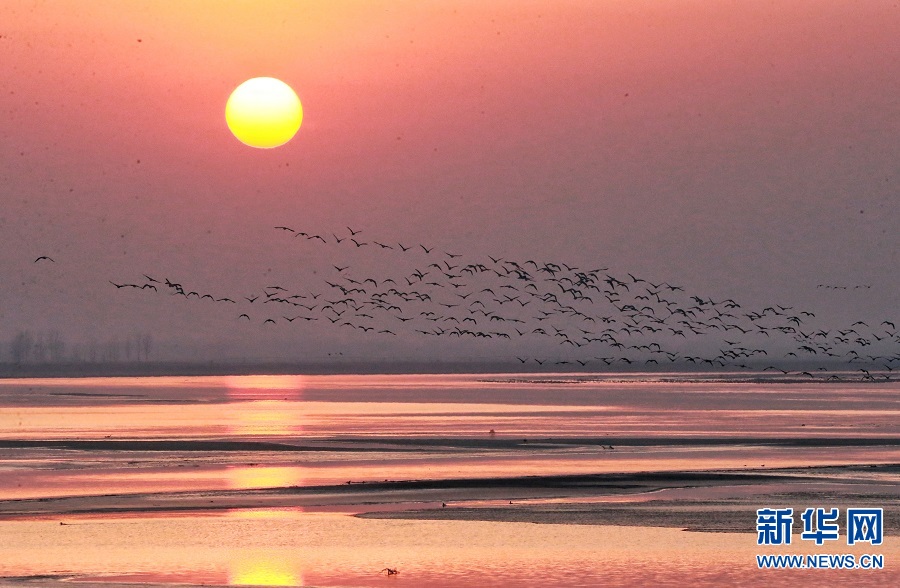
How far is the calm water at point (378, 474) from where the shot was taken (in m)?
19.4

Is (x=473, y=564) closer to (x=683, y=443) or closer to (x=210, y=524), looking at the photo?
(x=210, y=524)

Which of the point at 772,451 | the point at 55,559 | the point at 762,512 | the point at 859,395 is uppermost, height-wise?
the point at 859,395

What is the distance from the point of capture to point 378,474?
31.6m

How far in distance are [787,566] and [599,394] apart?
71712 mm

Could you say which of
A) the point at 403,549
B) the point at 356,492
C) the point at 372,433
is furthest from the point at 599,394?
the point at 403,549

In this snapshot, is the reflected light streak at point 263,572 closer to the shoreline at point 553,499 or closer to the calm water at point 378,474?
the calm water at point 378,474

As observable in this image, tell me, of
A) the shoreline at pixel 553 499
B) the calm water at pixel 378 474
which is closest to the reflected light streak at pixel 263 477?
the calm water at pixel 378 474

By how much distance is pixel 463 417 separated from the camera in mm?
57188

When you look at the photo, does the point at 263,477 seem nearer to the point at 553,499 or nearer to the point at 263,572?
the point at 553,499

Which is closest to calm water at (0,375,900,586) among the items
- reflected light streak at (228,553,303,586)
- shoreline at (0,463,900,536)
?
reflected light streak at (228,553,303,586)

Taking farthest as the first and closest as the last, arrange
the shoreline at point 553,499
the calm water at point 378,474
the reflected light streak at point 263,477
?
the reflected light streak at point 263,477 < the shoreline at point 553,499 < the calm water at point 378,474

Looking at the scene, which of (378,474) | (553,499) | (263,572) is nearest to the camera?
(263,572)

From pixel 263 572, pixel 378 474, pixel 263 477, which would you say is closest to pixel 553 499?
pixel 378 474

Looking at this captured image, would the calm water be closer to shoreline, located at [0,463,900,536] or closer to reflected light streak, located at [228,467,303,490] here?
reflected light streak, located at [228,467,303,490]
